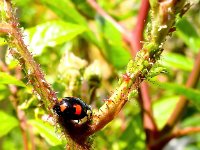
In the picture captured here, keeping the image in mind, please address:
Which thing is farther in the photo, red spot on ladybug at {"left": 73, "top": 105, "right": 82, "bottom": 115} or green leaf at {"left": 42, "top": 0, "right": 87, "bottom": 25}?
green leaf at {"left": 42, "top": 0, "right": 87, "bottom": 25}

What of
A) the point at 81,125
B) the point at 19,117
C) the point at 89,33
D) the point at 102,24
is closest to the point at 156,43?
the point at 81,125

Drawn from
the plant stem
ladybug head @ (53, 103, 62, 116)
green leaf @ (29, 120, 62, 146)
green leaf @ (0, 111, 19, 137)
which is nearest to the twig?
ladybug head @ (53, 103, 62, 116)

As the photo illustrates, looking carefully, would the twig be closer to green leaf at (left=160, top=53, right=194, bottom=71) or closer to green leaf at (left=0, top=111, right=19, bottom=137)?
green leaf at (left=0, top=111, right=19, bottom=137)

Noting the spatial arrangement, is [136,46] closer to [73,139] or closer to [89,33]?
[89,33]

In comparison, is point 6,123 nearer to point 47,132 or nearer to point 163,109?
point 47,132

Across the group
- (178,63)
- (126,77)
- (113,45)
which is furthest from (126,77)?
(178,63)
